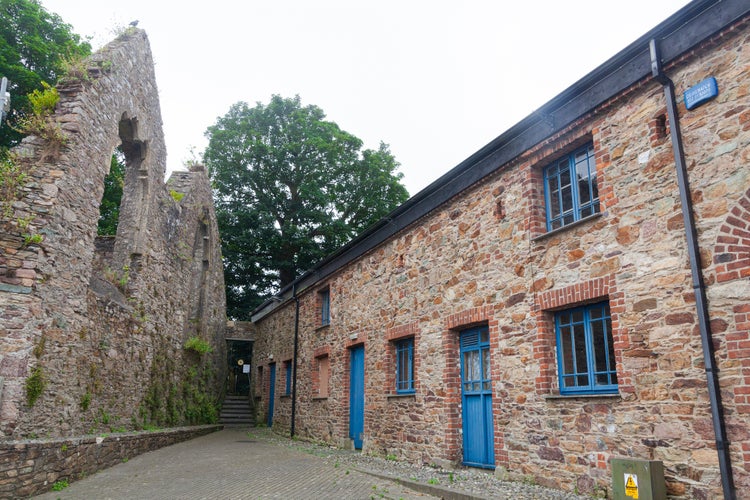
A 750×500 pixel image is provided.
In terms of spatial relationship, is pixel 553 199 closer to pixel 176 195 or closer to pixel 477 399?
pixel 477 399

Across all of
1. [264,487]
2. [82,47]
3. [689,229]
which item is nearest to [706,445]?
[689,229]

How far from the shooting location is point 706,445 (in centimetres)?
481

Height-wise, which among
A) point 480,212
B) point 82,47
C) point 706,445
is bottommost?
point 706,445

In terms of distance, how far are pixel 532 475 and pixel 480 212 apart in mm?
3905

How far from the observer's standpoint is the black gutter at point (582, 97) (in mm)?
5297

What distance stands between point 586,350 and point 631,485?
174cm

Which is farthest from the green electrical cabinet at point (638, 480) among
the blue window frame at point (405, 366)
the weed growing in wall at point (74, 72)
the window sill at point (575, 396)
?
the weed growing in wall at point (74, 72)

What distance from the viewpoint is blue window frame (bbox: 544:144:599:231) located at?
6.78m

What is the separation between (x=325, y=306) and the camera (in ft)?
49.9

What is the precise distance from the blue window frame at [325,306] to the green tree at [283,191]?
11165 millimetres

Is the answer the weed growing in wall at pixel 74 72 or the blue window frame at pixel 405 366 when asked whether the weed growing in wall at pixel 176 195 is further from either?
the blue window frame at pixel 405 366

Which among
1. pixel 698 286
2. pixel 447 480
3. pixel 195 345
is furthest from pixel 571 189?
pixel 195 345

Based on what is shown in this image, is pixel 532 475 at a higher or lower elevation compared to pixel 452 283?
lower

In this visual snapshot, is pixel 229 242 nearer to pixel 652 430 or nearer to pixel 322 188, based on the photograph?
pixel 322 188
